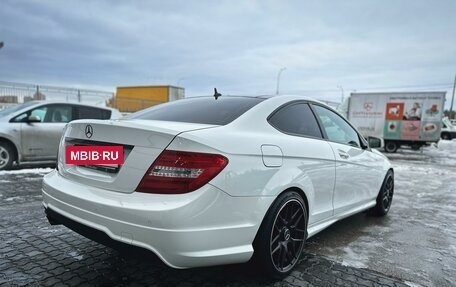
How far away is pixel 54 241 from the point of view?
330 centimetres

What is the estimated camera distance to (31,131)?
6.98 m

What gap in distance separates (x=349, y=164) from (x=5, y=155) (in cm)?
654

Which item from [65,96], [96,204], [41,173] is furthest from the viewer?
[65,96]

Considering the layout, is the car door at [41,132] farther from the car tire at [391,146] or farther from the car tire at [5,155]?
the car tire at [391,146]

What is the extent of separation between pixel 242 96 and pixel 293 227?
132 cm

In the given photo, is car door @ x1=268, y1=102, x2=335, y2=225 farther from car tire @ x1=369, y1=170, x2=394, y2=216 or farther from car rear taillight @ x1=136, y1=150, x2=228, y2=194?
car tire @ x1=369, y1=170, x2=394, y2=216

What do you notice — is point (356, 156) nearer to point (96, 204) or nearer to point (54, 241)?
point (96, 204)

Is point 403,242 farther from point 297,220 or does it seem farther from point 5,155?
point 5,155

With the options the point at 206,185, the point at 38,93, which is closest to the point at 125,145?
the point at 206,185

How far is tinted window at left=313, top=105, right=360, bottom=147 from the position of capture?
11.7 ft

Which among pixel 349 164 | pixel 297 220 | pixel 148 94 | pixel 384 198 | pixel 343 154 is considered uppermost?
pixel 148 94

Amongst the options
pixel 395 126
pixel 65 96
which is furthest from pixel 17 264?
pixel 395 126

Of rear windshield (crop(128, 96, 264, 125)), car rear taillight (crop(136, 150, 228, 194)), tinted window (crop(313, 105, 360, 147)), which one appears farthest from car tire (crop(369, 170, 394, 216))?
car rear taillight (crop(136, 150, 228, 194))

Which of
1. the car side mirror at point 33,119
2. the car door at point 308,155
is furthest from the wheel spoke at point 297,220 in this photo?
the car side mirror at point 33,119
